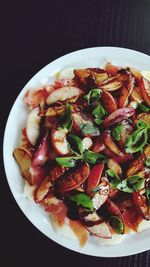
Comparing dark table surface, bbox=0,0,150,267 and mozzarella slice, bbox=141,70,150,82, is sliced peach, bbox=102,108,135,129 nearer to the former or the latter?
mozzarella slice, bbox=141,70,150,82

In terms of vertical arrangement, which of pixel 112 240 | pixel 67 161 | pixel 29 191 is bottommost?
pixel 112 240

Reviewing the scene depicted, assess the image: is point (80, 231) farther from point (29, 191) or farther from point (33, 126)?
point (33, 126)

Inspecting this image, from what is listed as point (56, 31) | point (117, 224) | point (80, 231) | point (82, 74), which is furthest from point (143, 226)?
point (56, 31)

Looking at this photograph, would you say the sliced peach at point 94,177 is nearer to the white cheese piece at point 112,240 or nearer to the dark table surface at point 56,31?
the white cheese piece at point 112,240

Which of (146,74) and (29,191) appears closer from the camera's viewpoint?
(29,191)

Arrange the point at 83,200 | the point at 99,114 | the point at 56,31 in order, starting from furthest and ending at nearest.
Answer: the point at 56,31 < the point at 99,114 < the point at 83,200

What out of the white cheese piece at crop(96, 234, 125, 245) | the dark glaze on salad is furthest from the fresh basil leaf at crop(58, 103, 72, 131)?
the white cheese piece at crop(96, 234, 125, 245)

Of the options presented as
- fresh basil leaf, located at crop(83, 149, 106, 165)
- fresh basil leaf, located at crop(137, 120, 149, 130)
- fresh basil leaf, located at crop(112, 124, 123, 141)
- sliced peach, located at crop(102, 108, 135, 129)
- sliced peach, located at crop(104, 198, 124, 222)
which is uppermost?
sliced peach, located at crop(102, 108, 135, 129)
